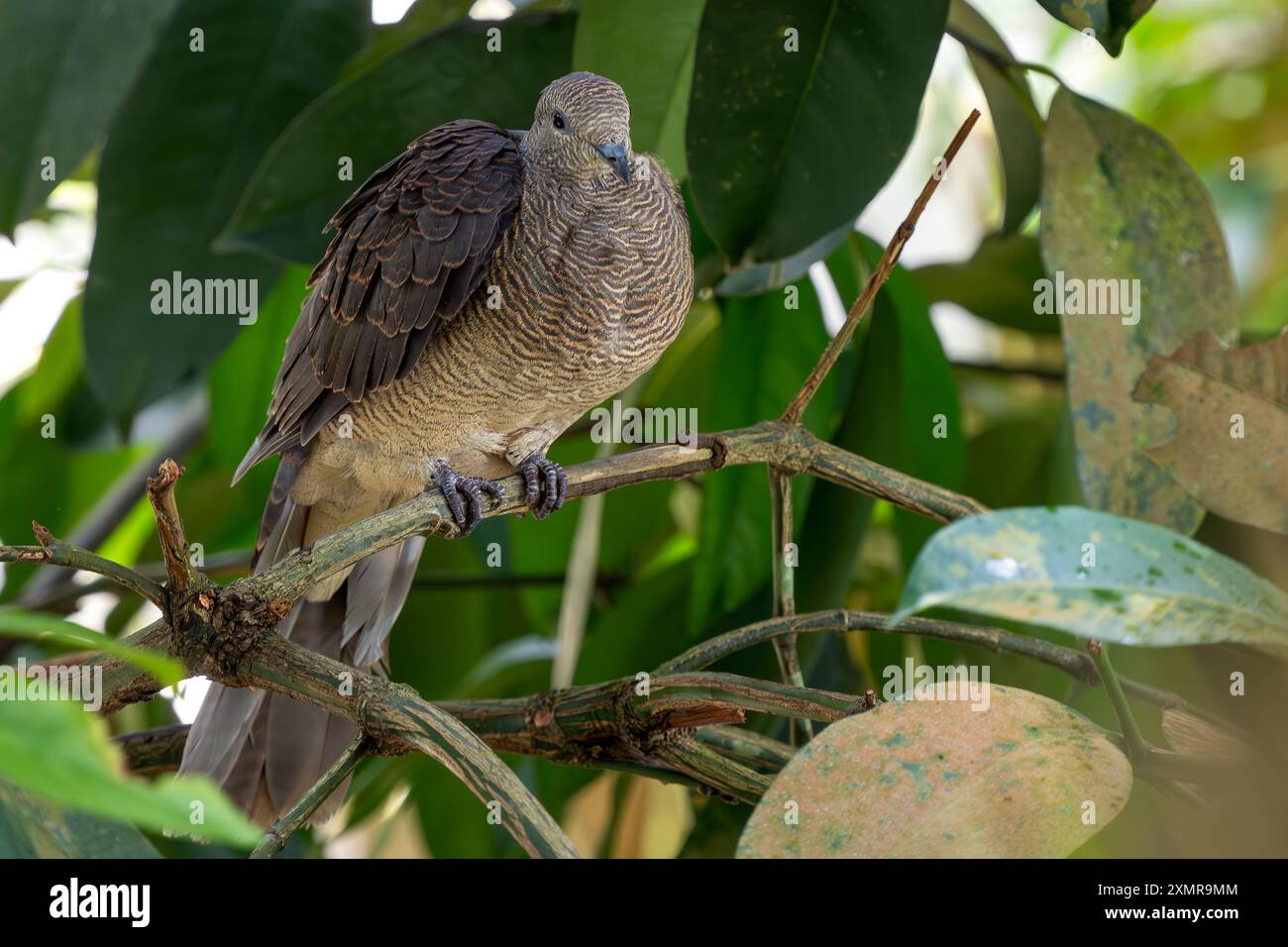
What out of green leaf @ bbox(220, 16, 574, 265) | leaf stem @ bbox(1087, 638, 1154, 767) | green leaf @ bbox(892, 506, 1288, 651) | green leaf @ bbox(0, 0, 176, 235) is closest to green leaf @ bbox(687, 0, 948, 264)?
green leaf @ bbox(220, 16, 574, 265)

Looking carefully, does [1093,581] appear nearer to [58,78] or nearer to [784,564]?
[784,564]

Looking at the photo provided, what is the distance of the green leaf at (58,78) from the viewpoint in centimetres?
154

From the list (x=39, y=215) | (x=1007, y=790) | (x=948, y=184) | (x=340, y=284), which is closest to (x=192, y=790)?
(x=1007, y=790)

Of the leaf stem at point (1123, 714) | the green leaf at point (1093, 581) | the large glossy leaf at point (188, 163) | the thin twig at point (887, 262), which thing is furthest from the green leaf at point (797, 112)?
the large glossy leaf at point (188, 163)

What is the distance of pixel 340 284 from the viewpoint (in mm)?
1391

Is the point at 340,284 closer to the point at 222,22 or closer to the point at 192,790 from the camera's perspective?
the point at 222,22

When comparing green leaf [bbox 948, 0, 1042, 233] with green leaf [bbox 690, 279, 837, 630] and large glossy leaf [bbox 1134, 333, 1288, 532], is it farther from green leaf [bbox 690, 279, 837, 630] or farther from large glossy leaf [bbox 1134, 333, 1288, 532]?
large glossy leaf [bbox 1134, 333, 1288, 532]

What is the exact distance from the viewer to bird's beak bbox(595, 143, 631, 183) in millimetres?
1154

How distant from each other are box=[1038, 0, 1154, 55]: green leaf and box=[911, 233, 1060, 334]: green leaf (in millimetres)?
779

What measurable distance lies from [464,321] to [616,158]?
296 mm

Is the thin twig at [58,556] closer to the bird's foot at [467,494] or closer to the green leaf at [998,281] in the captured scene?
the bird's foot at [467,494]

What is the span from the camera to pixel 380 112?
144 centimetres

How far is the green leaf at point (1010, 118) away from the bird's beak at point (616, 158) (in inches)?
25.2

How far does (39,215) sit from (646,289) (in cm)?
136
